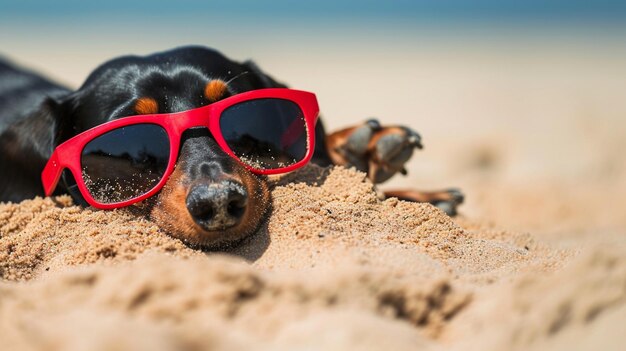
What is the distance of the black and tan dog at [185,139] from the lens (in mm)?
2053

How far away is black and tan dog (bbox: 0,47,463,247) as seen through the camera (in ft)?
6.73

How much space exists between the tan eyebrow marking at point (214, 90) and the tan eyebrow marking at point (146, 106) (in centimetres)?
17

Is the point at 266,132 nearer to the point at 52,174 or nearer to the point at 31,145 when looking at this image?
the point at 52,174

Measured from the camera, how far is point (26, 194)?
271 centimetres

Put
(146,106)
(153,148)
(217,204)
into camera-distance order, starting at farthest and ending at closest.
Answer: (146,106), (153,148), (217,204)

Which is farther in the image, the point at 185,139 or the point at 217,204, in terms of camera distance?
the point at 185,139

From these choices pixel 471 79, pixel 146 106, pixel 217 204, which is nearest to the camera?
pixel 217 204

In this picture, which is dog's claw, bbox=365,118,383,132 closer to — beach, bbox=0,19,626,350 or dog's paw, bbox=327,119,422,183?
dog's paw, bbox=327,119,422,183

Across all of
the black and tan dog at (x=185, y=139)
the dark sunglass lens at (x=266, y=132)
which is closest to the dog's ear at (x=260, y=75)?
the black and tan dog at (x=185, y=139)

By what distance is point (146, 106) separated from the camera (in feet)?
7.64

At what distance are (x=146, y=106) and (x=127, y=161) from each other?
8.9 inches

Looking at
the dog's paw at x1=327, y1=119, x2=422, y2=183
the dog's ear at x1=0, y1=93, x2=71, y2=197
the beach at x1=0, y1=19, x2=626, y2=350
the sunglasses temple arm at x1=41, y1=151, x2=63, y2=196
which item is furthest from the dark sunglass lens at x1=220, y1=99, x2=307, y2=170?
the dog's ear at x1=0, y1=93, x2=71, y2=197

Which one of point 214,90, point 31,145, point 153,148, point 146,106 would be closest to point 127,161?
point 153,148

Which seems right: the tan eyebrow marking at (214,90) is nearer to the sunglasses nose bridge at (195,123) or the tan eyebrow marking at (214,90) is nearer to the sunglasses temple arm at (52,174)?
the sunglasses nose bridge at (195,123)
